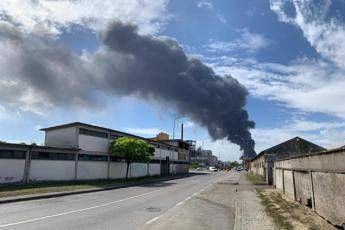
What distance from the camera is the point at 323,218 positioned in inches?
543

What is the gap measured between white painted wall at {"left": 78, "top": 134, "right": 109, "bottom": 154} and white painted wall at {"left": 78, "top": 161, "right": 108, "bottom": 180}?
145 cm

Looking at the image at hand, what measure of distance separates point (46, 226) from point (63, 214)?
10.2 ft

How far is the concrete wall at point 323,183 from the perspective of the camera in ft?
37.5

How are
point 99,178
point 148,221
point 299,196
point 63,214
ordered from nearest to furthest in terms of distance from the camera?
1. point 148,221
2. point 63,214
3. point 299,196
4. point 99,178

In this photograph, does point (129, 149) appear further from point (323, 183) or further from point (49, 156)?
point (323, 183)

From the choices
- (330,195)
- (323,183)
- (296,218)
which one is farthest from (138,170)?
(330,195)

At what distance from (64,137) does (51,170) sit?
6.30 metres

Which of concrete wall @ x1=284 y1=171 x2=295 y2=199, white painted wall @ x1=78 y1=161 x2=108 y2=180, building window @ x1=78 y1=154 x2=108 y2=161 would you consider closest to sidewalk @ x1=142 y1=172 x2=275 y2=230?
concrete wall @ x1=284 y1=171 x2=295 y2=199

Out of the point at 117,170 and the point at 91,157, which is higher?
the point at 91,157

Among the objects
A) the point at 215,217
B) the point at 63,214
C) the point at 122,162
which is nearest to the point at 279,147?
the point at 122,162

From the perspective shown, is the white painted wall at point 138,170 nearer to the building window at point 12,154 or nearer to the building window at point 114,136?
the building window at point 114,136

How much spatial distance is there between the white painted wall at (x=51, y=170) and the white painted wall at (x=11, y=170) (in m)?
1.39

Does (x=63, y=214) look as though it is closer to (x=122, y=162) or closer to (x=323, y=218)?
(x=323, y=218)

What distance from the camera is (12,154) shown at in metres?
30.9
